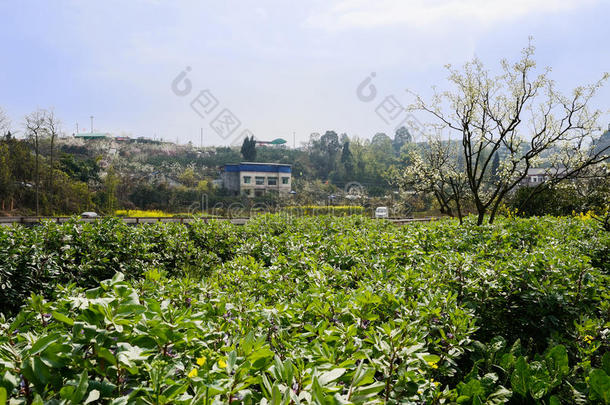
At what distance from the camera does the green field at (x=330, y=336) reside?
97cm

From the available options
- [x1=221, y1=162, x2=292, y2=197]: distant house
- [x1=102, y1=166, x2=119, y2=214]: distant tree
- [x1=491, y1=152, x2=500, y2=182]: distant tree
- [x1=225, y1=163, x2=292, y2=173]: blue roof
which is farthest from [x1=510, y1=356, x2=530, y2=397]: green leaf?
[x1=225, y1=163, x2=292, y2=173]: blue roof

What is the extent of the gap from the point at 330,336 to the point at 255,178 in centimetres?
4422

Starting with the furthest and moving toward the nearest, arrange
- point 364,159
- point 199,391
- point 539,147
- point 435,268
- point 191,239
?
point 364,159
point 539,147
point 191,239
point 435,268
point 199,391

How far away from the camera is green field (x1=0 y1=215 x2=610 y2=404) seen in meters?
0.97

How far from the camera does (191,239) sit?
681cm

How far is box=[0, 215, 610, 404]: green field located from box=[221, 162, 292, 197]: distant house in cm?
4085

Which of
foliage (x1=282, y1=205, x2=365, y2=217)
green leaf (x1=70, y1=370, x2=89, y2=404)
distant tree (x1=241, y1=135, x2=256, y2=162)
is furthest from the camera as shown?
distant tree (x1=241, y1=135, x2=256, y2=162)

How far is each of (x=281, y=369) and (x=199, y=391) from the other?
219 millimetres

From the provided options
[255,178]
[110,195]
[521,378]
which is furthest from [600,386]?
[255,178]

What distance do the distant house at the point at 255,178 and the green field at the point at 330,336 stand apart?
1608 inches

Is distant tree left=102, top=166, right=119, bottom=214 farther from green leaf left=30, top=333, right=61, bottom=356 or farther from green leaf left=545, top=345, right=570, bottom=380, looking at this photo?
green leaf left=545, top=345, right=570, bottom=380

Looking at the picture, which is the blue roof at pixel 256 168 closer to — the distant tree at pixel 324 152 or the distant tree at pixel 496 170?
the distant tree at pixel 324 152

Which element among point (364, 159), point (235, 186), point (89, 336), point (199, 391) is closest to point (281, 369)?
point (199, 391)

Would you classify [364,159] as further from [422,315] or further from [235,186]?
[422,315]
